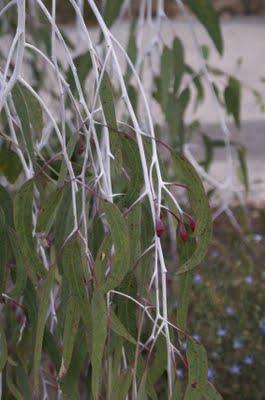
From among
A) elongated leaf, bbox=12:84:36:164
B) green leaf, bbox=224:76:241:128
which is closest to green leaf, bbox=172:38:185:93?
green leaf, bbox=224:76:241:128

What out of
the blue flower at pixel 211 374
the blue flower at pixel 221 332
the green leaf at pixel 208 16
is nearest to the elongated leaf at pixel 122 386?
the green leaf at pixel 208 16

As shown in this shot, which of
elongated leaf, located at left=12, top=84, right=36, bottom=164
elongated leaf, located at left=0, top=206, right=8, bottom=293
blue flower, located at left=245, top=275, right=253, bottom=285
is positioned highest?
elongated leaf, located at left=12, top=84, right=36, bottom=164

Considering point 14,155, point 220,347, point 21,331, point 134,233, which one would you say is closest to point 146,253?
point 134,233

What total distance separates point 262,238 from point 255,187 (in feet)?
2.62

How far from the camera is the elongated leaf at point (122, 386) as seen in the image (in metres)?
1.37

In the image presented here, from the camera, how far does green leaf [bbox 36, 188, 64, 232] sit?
1361 millimetres

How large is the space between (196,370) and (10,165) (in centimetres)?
68

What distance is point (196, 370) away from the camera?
1343 millimetres

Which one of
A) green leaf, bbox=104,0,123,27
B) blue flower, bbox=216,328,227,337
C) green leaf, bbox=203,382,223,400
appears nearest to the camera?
green leaf, bbox=203,382,223,400

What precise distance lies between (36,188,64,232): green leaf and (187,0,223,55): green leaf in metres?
1.05

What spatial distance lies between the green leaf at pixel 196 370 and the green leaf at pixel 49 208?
0.82 feet

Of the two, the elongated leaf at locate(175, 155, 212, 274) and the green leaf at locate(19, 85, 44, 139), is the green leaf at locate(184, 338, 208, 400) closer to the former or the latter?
the elongated leaf at locate(175, 155, 212, 274)

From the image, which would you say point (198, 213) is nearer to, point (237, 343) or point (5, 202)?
point (5, 202)

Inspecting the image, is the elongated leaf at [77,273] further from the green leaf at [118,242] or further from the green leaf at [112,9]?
the green leaf at [112,9]
